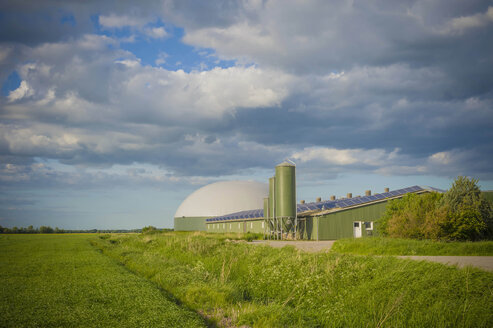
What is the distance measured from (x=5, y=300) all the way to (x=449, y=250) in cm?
1695

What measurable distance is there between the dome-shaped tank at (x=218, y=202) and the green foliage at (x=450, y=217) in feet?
147

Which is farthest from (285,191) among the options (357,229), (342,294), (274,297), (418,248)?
(342,294)

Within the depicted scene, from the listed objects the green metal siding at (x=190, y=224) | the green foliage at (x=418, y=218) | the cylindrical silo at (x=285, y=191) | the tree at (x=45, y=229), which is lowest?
the tree at (x=45, y=229)

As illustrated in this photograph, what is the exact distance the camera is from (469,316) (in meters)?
7.01

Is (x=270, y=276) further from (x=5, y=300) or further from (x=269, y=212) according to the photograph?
(x=269, y=212)

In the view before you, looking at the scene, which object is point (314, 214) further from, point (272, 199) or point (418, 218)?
point (418, 218)

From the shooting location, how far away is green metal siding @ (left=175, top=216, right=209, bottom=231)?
6788cm

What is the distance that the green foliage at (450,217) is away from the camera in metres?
20.5

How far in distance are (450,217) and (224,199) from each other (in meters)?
50.7

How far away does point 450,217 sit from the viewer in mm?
20781

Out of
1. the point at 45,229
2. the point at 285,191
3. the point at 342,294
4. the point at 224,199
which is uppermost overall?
the point at 224,199

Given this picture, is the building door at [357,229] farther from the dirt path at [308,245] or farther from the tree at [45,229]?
the tree at [45,229]

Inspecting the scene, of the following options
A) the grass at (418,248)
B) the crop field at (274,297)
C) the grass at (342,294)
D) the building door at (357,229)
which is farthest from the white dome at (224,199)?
the crop field at (274,297)

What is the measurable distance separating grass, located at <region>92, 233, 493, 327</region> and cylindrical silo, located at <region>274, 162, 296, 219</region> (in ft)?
74.2
